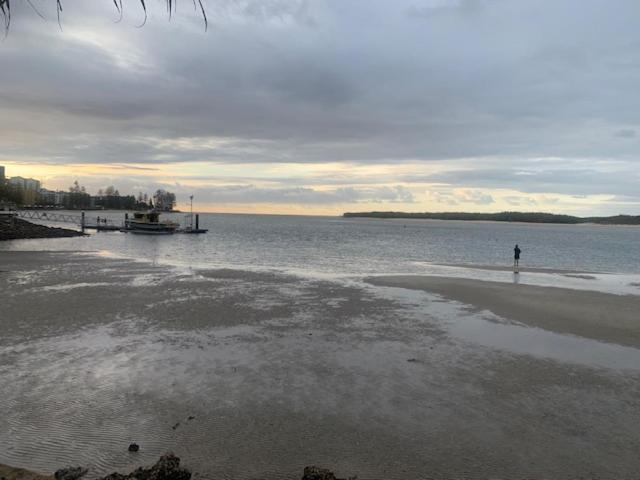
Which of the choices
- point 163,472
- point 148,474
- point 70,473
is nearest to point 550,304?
point 163,472

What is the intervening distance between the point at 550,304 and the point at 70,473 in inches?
673

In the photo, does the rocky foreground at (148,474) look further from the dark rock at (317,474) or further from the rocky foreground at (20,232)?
the rocky foreground at (20,232)

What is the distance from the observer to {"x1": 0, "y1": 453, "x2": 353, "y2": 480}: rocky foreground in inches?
209

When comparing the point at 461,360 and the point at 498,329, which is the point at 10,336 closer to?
the point at 461,360

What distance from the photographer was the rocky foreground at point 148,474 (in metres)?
5.31

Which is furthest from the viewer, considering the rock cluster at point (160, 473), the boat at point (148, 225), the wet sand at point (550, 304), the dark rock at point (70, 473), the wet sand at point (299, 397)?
the boat at point (148, 225)

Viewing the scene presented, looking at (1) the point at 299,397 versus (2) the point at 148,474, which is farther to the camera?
(1) the point at 299,397

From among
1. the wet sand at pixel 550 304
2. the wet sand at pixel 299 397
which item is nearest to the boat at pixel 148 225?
the wet sand at pixel 550 304

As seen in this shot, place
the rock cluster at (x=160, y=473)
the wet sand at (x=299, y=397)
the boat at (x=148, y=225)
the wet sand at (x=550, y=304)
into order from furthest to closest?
the boat at (x=148, y=225)
the wet sand at (x=550, y=304)
the wet sand at (x=299, y=397)
the rock cluster at (x=160, y=473)

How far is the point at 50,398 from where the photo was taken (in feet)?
25.6

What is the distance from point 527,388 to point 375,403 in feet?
9.68

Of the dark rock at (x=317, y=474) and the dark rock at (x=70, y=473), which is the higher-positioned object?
the dark rock at (x=317, y=474)

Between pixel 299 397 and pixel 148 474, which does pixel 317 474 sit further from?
pixel 299 397

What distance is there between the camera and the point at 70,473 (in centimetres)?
549
